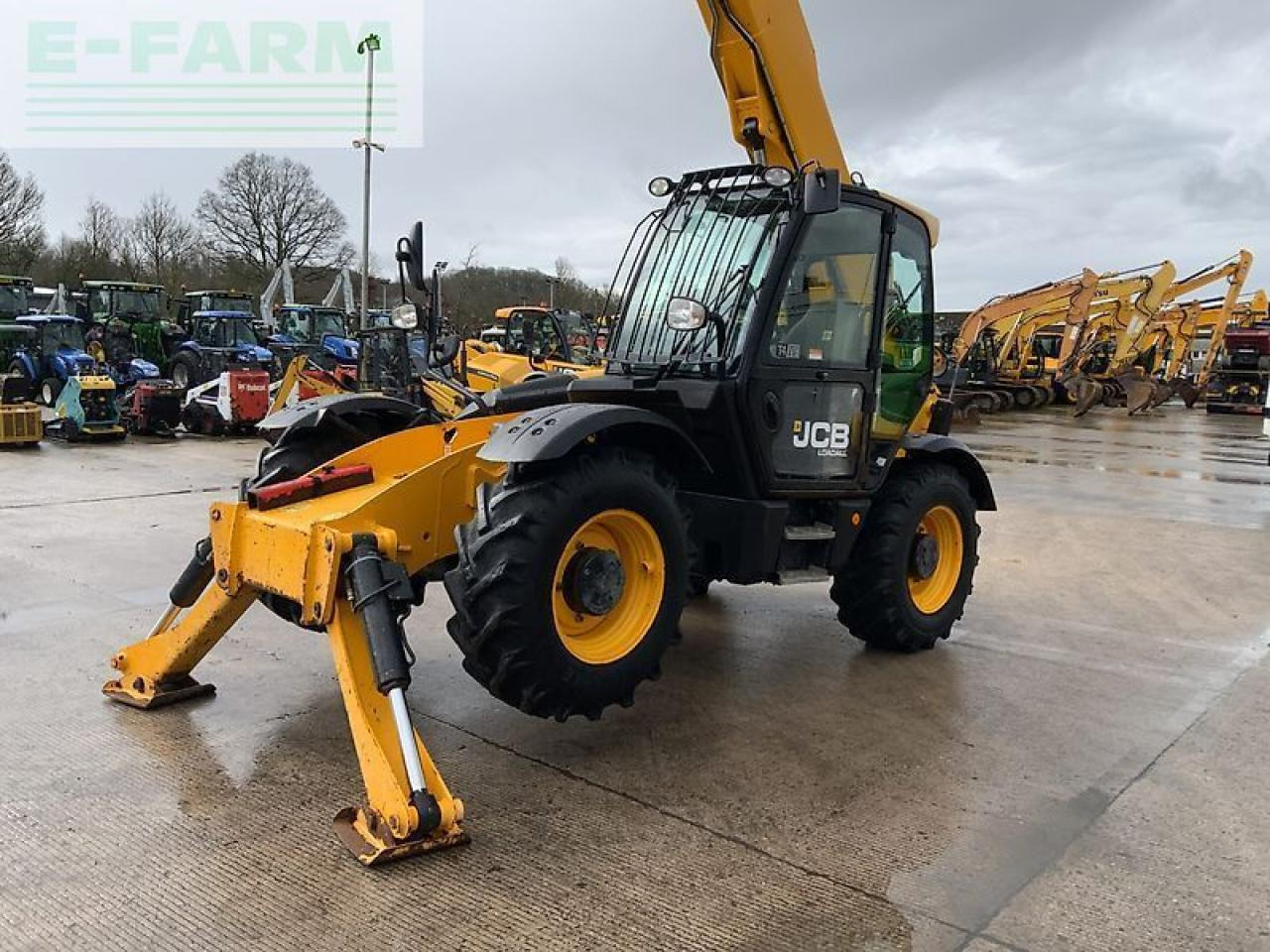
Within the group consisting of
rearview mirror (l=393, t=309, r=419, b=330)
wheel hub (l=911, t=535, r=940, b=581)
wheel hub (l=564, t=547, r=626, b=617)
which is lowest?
wheel hub (l=911, t=535, r=940, b=581)

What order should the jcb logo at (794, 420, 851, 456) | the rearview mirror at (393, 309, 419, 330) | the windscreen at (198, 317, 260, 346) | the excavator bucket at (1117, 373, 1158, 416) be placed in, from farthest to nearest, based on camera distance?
the excavator bucket at (1117, 373, 1158, 416) < the windscreen at (198, 317, 260, 346) < the rearview mirror at (393, 309, 419, 330) < the jcb logo at (794, 420, 851, 456)

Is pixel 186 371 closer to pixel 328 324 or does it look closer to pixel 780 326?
pixel 328 324

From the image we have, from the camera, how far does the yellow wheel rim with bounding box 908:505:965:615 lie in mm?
5551

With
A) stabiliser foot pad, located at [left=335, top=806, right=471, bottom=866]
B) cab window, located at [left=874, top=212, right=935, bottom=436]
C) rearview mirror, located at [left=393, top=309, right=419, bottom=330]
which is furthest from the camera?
rearview mirror, located at [left=393, top=309, right=419, bottom=330]

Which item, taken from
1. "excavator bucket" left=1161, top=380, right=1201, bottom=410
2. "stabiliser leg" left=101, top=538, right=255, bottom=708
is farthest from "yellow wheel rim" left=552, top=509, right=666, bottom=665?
"excavator bucket" left=1161, top=380, right=1201, bottom=410

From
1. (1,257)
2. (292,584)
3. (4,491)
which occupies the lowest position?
(4,491)

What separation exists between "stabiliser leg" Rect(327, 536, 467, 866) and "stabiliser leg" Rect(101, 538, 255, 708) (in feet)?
2.72

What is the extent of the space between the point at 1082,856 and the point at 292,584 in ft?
9.19

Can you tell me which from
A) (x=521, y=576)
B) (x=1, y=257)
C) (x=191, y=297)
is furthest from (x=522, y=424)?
(x=1, y=257)

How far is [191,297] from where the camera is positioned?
24219 millimetres

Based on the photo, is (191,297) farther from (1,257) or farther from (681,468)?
(681,468)

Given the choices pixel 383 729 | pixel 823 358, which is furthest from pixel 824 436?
pixel 383 729

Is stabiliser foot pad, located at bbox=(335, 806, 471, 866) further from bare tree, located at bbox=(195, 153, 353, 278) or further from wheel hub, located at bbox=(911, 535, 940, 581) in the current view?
bare tree, located at bbox=(195, 153, 353, 278)

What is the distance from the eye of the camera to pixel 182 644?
417 cm
